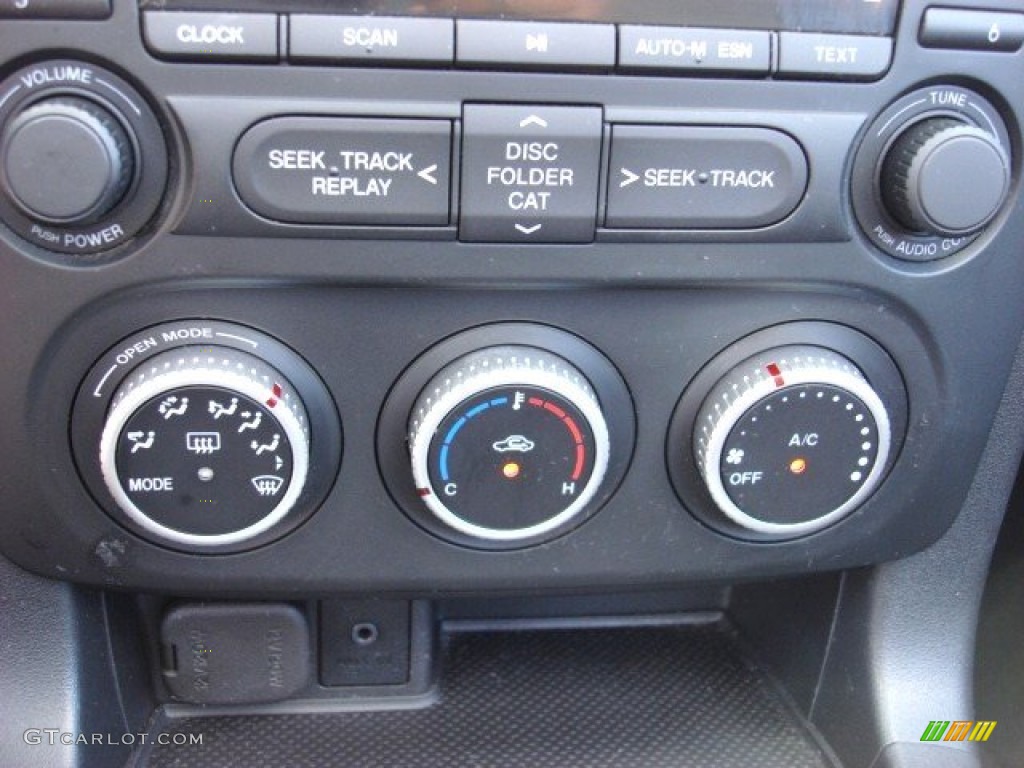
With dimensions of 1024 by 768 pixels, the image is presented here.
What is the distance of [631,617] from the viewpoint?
88 centimetres

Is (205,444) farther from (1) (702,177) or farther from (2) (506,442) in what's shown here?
(1) (702,177)

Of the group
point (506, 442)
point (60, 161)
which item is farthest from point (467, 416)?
point (60, 161)

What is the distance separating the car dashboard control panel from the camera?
0.53 metres

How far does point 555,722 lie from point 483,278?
39 centimetres

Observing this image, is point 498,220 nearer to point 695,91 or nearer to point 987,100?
point 695,91

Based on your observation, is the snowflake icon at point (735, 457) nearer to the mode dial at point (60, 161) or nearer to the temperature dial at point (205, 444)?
the temperature dial at point (205, 444)

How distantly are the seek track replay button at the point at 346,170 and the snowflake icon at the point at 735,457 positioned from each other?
0.76ft

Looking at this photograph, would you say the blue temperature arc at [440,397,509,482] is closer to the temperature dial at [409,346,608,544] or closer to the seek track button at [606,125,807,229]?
the temperature dial at [409,346,608,544]

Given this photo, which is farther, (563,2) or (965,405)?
(965,405)

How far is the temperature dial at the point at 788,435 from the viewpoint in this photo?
61 cm

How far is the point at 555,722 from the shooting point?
2.56ft

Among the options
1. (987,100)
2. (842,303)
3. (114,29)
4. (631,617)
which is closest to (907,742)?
(631,617)

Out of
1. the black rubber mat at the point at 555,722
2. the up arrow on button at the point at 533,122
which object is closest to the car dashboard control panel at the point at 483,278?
the up arrow on button at the point at 533,122

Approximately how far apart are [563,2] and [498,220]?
0.12 m
